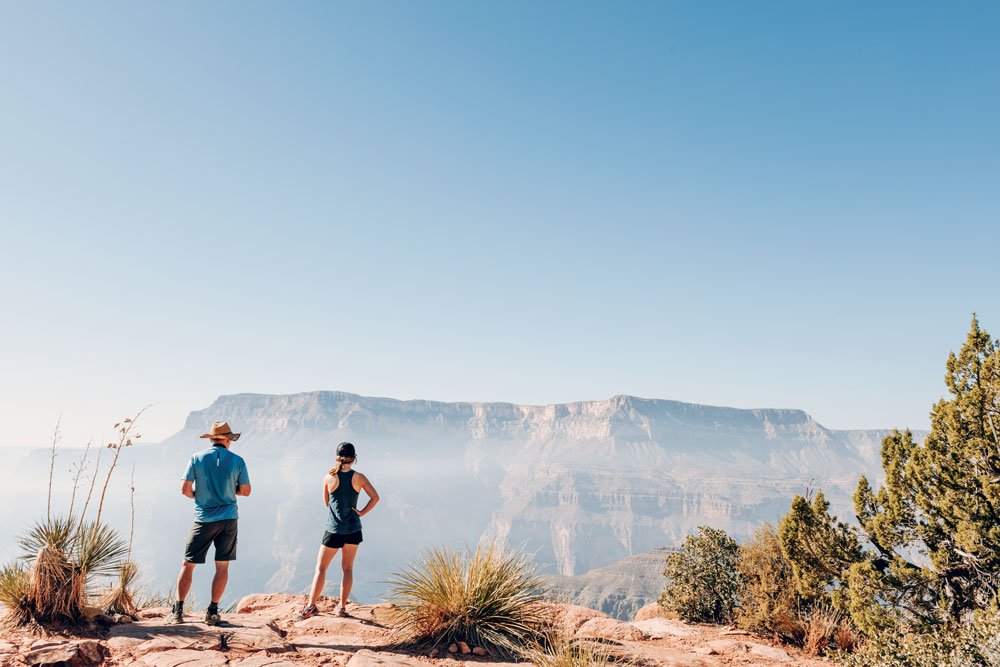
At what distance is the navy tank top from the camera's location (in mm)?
7254

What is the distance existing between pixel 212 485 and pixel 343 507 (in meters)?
1.59

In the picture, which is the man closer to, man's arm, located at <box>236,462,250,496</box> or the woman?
man's arm, located at <box>236,462,250,496</box>

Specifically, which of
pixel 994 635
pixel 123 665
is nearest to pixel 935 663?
pixel 994 635

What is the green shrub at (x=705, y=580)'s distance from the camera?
1135 centimetres

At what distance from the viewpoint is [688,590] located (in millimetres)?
11820

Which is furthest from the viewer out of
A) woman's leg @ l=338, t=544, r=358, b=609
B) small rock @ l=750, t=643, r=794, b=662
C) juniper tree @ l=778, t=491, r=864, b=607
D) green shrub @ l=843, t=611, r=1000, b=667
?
juniper tree @ l=778, t=491, r=864, b=607

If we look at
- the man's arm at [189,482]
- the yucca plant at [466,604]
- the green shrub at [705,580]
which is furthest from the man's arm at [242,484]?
the green shrub at [705,580]

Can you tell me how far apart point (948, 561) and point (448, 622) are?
7.84 m

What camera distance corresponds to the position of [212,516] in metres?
6.68

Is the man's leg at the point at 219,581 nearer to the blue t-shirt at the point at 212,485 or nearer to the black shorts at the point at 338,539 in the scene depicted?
the blue t-shirt at the point at 212,485

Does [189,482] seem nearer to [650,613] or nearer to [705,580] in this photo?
[705,580]

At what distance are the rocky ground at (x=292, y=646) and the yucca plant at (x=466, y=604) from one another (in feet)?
0.68

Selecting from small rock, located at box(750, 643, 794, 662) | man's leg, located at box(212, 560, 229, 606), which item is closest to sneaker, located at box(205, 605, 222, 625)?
man's leg, located at box(212, 560, 229, 606)

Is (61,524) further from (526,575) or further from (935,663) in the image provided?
(935,663)
